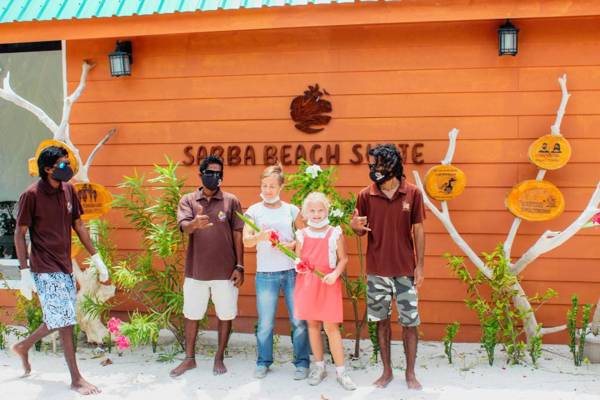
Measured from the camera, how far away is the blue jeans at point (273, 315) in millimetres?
4961

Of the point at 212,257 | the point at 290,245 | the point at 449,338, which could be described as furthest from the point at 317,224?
the point at 449,338

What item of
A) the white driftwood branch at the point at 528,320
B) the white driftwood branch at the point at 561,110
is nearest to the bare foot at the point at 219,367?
the white driftwood branch at the point at 528,320

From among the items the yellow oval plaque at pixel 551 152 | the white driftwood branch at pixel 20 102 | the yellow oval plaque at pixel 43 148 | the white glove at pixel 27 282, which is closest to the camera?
the white glove at pixel 27 282

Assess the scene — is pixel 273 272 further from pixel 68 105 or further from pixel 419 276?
pixel 68 105

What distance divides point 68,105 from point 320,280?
9.77ft

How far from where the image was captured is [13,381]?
495cm

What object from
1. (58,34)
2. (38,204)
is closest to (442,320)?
(38,204)

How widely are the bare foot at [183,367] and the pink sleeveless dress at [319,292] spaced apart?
1062 mm

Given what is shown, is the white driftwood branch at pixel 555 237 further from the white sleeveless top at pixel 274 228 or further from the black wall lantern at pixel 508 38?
the white sleeveless top at pixel 274 228

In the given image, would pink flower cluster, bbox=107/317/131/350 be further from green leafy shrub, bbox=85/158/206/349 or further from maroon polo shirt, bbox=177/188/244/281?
maroon polo shirt, bbox=177/188/244/281

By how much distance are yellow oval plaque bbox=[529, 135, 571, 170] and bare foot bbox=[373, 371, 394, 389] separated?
6.99ft

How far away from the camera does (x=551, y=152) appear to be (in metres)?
5.36

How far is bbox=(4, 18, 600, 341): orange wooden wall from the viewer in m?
5.62

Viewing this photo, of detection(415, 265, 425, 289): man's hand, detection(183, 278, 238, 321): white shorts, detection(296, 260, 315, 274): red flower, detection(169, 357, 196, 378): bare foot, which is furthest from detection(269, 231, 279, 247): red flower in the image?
detection(169, 357, 196, 378): bare foot
